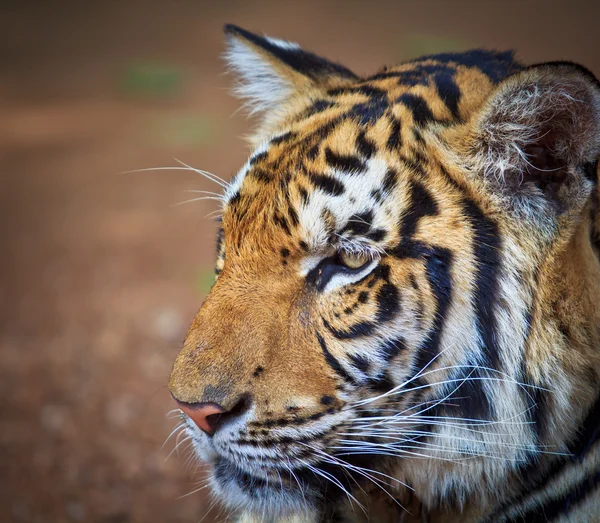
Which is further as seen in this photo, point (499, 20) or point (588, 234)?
point (499, 20)

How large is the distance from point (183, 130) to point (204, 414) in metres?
5.03

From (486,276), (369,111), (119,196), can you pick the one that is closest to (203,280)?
(119,196)

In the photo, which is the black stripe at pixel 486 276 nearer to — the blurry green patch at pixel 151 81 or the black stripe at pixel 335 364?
the black stripe at pixel 335 364

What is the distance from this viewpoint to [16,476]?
2.91m

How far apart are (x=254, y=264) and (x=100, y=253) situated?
3.27 m

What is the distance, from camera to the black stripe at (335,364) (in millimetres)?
1498

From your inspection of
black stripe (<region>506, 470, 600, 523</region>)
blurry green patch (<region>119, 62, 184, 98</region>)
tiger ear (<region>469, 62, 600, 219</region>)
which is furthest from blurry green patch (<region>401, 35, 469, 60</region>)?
black stripe (<region>506, 470, 600, 523</region>)

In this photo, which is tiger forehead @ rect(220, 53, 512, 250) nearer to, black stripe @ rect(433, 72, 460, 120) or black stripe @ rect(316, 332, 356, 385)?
black stripe @ rect(433, 72, 460, 120)

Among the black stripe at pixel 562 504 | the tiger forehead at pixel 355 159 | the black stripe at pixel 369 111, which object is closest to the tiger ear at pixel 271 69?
the tiger forehead at pixel 355 159

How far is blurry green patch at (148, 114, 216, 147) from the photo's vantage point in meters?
5.92

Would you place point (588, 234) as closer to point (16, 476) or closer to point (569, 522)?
point (569, 522)

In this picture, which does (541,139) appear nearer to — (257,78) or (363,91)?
(363,91)

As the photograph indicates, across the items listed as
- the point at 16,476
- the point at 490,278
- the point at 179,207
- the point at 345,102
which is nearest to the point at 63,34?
the point at 179,207

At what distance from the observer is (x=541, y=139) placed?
1.50 metres
